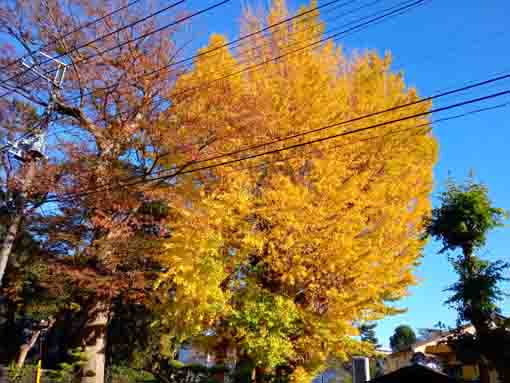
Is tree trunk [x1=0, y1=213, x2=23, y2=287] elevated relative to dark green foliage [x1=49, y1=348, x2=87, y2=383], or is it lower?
elevated

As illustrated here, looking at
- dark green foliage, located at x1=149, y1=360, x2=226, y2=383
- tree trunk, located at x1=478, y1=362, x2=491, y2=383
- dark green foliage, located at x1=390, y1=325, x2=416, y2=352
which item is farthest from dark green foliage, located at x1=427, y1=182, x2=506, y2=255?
dark green foliage, located at x1=390, y1=325, x2=416, y2=352

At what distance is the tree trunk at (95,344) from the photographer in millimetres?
11086

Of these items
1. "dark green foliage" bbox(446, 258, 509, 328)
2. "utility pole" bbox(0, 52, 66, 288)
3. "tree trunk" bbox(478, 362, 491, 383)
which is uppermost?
"utility pole" bbox(0, 52, 66, 288)

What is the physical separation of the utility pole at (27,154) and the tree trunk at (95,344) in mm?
2634

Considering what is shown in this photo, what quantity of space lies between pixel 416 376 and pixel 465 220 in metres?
4.43

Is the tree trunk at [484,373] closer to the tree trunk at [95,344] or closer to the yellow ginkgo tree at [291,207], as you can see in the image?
the yellow ginkgo tree at [291,207]

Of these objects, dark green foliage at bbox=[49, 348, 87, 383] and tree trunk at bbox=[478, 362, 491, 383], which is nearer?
tree trunk at bbox=[478, 362, 491, 383]

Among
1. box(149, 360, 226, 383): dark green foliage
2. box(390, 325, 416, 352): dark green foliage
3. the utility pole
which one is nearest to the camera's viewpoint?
the utility pole

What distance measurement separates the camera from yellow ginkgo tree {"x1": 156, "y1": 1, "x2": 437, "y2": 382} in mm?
9039

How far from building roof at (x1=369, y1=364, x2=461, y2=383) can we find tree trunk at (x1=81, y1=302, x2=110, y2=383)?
23.4ft

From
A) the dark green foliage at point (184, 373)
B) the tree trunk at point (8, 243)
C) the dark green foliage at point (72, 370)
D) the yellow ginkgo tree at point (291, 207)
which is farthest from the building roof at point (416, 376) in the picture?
the tree trunk at point (8, 243)

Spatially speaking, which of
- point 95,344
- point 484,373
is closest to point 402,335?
point 484,373

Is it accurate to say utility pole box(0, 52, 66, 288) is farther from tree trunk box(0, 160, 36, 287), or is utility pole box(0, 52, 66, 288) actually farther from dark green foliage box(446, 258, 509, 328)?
dark green foliage box(446, 258, 509, 328)

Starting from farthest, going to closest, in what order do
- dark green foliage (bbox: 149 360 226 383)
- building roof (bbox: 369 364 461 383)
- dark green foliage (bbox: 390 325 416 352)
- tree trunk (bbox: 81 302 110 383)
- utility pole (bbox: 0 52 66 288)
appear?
1. dark green foliage (bbox: 390 325 416 352)
2. dark green foliage (bbox: 149 360 226 383)
3. tree trunk (bbox: 81 302 110 383)
4. utility pole (bbox: 0 52 66 288)
5. building roof (bbox: 369 364 461 383)
